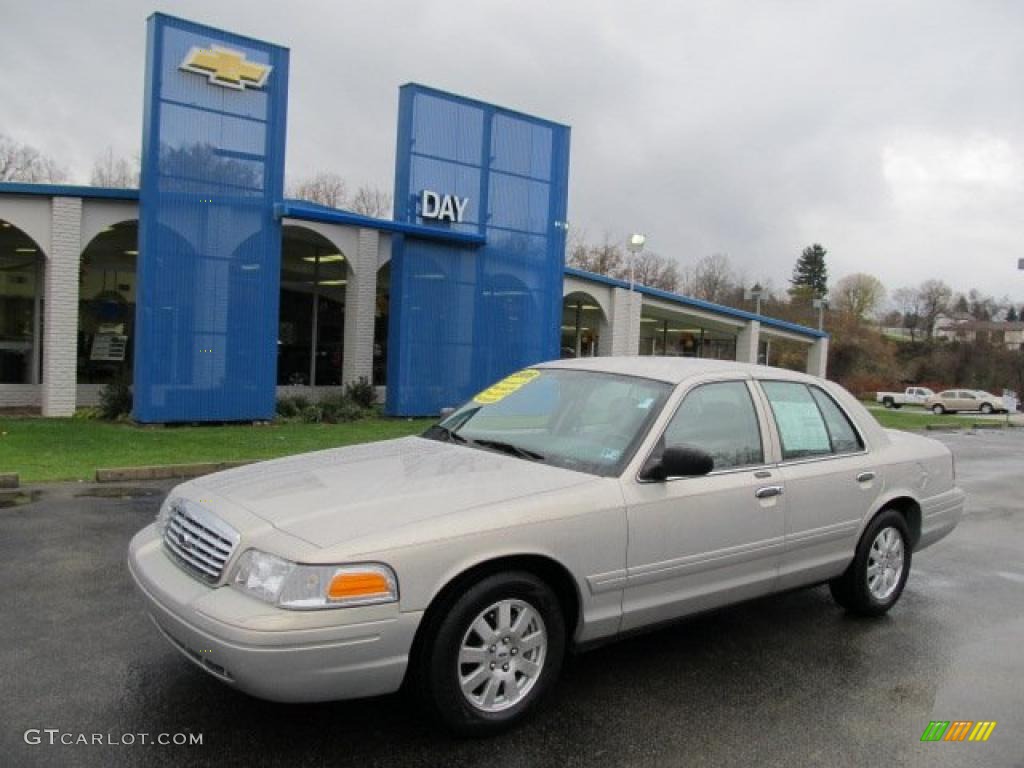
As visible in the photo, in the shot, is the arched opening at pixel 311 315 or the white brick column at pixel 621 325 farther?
the white brick column at pixel 621 325

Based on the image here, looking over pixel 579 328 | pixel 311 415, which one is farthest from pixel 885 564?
pixel 579 328

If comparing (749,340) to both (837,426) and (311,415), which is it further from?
(837,426)

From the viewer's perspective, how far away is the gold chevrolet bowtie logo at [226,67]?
14727 mm

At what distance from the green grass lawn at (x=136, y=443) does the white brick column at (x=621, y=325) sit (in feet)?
33.7

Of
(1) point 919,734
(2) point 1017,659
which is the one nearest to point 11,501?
(1) point 919,734

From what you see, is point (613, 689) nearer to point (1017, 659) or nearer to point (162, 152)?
point (1017, 659)

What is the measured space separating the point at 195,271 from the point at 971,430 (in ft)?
88.7

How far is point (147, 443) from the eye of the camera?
12.5 m

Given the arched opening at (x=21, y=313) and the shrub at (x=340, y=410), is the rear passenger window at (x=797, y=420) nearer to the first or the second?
the shrub at (x=340, y=410)

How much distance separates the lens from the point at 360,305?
20.1 metres

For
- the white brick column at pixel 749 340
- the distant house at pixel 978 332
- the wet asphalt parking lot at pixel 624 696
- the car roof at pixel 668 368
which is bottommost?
the wet asphalt parking lot at pixel 624 696

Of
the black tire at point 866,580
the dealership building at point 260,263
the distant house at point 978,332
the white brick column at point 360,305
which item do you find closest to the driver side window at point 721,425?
the black tire at point 866,580

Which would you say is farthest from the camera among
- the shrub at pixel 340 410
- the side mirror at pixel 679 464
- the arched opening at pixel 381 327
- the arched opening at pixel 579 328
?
the arched opening at pixel 579 328

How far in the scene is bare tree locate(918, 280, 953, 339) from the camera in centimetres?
10419
